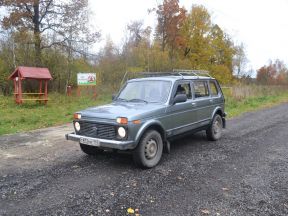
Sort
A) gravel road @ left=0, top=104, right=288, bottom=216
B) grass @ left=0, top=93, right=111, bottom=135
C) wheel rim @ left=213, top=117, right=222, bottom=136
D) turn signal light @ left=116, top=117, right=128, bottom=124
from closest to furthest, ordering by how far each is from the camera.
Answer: gravel road @ left=0, top=104, right=288, bottom=216 < turn signal light @ left=116, top=117, right=128, bottom=124 < wheel rim @ left=213, top=117, right=222, bottom=136 < grass @ left=0, top=93, right=111, bottom=135

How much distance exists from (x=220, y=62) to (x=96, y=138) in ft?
124

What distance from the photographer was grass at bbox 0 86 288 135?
36.3 ft

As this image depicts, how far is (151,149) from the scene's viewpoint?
569 cm

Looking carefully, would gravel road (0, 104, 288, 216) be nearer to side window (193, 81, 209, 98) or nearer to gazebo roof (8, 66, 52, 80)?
side window (193, 81, 209, 98)

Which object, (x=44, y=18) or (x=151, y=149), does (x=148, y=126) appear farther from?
(x=44, y=18)

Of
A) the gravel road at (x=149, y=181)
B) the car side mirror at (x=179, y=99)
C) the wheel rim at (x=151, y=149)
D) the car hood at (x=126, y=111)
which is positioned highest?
the car side mirror at (x=179, y=99)

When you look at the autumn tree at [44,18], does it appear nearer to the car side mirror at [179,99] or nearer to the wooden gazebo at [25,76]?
the wooden gazebo at [25,76]

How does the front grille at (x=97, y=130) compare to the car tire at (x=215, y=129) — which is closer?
the front grille at (x=97, y=130)

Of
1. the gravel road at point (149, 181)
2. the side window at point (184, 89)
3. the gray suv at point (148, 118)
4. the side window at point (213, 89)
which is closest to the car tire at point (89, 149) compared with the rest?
the gray suv at point (148, 118)

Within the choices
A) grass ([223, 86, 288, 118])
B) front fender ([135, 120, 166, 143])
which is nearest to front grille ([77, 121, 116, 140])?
front fender ([135, 120, 166, 143])

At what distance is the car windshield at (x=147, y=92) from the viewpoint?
20.9ft

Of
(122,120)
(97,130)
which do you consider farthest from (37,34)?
(122,120)

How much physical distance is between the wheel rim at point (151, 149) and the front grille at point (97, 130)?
75 cm

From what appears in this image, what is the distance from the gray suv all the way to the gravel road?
0.48 metres
